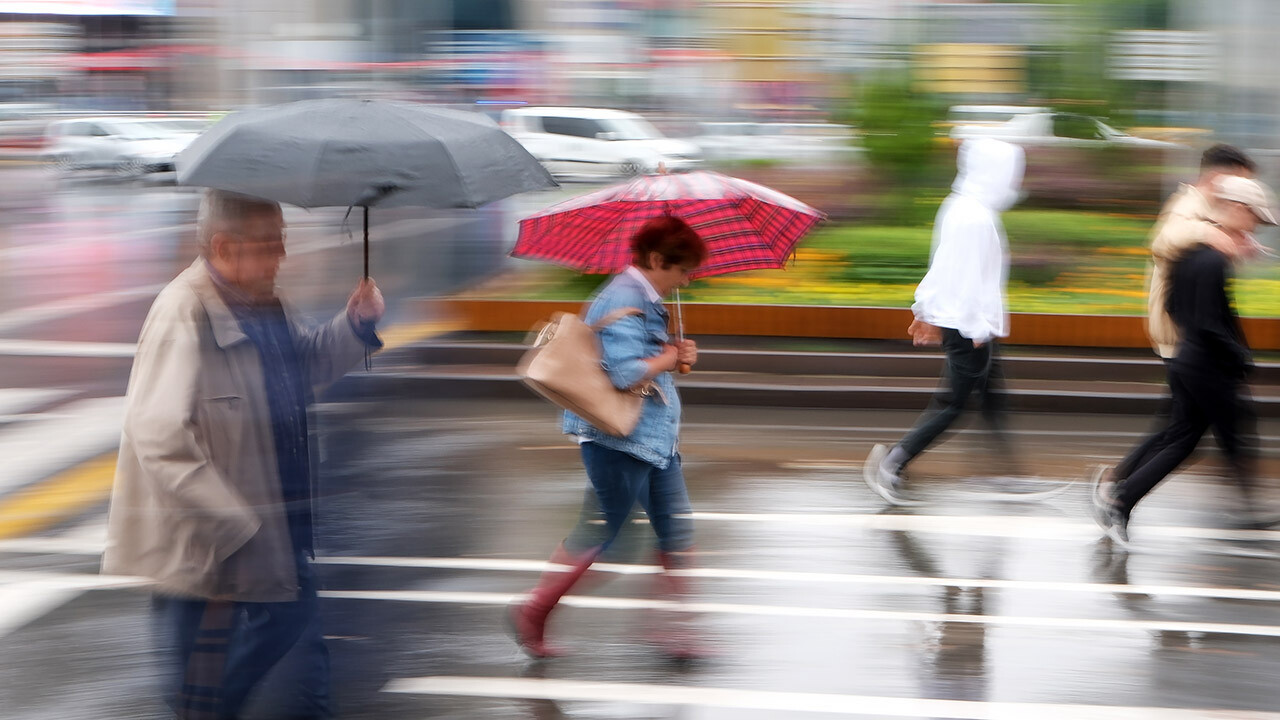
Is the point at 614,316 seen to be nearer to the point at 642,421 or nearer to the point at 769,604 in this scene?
the point at 642,421

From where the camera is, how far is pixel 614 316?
4094mm

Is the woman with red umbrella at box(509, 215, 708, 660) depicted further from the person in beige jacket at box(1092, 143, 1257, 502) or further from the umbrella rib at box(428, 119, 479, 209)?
the person in beige jacket at box(1092, 143, 1257, 502)

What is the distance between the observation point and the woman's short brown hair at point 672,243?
13.7ft

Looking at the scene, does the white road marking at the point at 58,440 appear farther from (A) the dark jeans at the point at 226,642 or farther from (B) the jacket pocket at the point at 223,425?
(B) the jacket pocket at the point at 223,425

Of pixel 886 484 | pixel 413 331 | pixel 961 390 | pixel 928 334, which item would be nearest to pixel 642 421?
pixel 928 334

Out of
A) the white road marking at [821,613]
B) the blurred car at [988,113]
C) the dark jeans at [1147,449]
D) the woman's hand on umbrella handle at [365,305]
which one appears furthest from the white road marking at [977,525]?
the blurred car at [988,113]

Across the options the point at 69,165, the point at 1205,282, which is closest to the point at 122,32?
the point at 69,165

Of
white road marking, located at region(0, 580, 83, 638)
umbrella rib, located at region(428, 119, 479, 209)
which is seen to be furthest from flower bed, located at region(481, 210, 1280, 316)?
umbrella rib, located at region(428, 119, 479, 209)

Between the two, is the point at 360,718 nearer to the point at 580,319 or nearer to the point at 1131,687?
the point at 580,319

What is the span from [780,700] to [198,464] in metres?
2.21

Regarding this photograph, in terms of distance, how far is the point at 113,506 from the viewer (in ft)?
10.1

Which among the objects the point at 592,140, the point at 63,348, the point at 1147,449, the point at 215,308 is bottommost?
the point at 63,348

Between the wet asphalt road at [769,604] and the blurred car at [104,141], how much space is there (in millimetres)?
3238

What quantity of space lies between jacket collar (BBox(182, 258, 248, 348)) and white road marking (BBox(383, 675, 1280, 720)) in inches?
69.1
